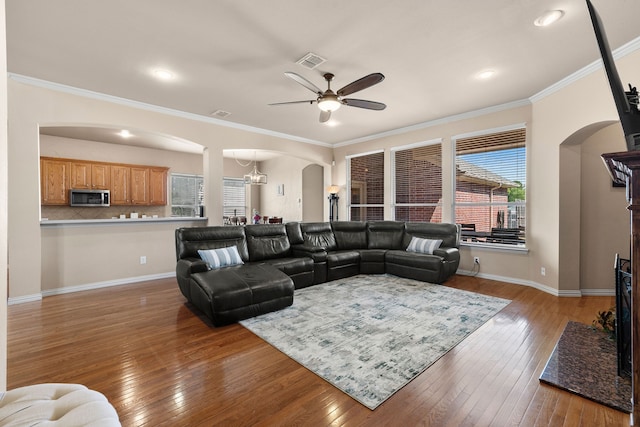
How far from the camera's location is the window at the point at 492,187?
4.72 m

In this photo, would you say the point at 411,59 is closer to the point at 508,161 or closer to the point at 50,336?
the point at 508,161

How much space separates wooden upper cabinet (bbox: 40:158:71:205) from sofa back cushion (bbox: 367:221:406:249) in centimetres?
672

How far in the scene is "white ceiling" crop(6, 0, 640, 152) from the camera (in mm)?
2428

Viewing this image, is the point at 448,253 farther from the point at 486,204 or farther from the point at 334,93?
the point at 334,93

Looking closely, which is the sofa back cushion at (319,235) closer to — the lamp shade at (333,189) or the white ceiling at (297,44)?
the lamp shade at (333,189)

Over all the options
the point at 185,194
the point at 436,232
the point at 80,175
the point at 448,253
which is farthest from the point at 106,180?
the point at 448,253

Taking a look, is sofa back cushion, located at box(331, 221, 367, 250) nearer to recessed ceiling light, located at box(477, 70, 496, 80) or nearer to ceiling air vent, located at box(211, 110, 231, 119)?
ceiling air vent, located at box(211, 110, 231, 119)

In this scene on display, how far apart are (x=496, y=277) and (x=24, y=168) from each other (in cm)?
715

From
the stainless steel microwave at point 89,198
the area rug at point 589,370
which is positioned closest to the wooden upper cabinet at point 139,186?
the stainless steel microwave at point 89,198

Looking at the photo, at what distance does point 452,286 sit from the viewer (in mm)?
4465

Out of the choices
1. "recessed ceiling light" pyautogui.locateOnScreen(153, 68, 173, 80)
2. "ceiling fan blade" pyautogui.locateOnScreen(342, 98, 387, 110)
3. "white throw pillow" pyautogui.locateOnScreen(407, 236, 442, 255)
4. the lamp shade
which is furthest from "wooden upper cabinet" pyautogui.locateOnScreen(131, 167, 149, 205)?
"white throw pillow" pyautogui.locateOnScreen(407, 236, 442, 255)

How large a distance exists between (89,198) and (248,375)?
6571 mm

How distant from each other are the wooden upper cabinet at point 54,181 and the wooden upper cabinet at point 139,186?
1.22m

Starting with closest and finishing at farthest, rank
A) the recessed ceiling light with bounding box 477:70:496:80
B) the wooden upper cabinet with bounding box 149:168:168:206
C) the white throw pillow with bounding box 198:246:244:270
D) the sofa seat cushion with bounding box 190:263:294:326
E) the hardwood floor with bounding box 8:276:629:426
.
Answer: the hardwood floor with bounding box 8:276:629:426, the sofa seat cushion with bounding box 190:263:294:326, the recessed ceiling light with bounding box 477:70:496:80, the white throw pillow with bounding box 198:246:244:270, the wooden upper cabinet with bounding box 149:168:168:206
